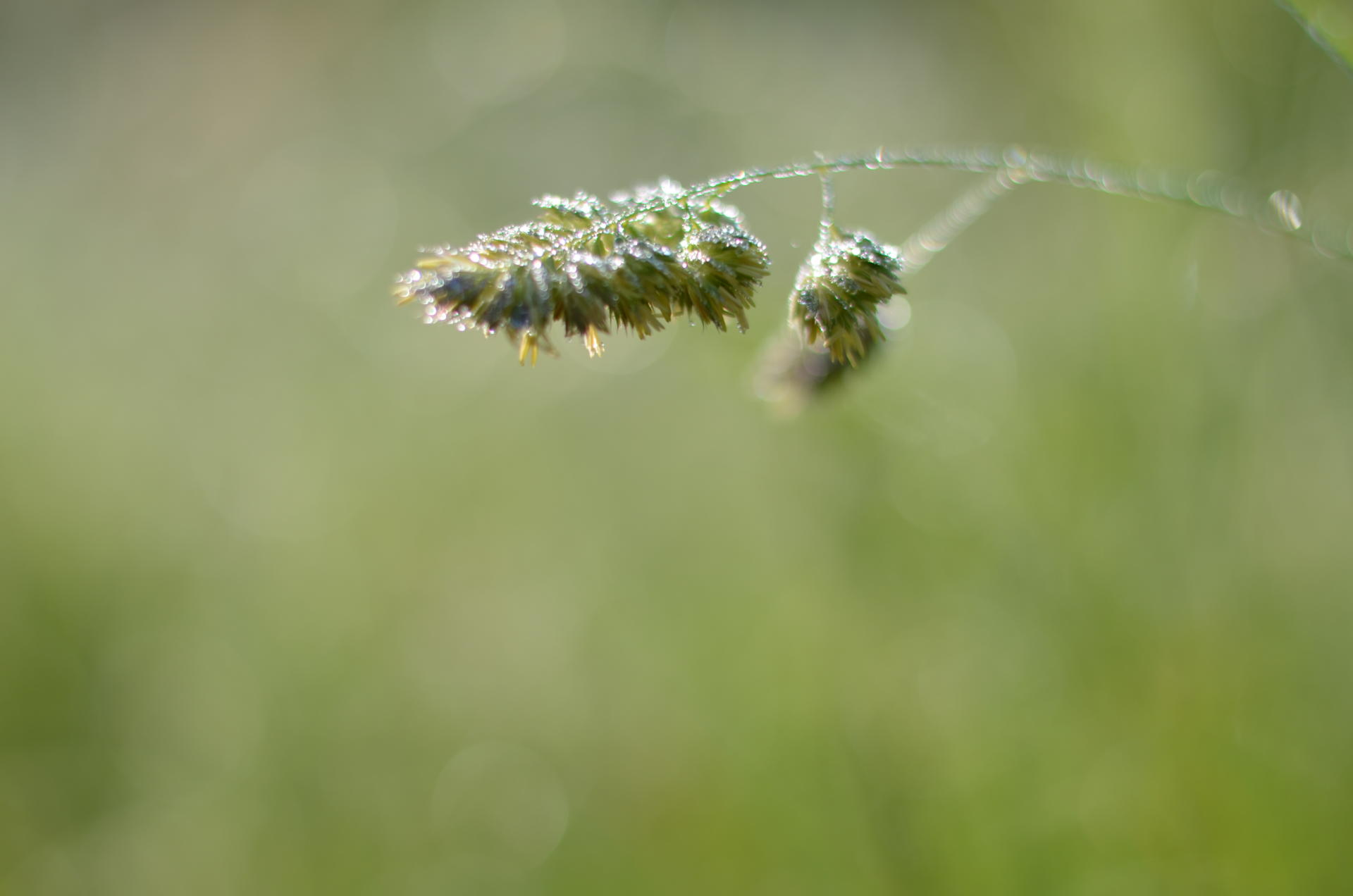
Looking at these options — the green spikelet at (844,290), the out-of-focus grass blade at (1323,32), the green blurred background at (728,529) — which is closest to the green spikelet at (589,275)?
the green spikelet at (844,290)

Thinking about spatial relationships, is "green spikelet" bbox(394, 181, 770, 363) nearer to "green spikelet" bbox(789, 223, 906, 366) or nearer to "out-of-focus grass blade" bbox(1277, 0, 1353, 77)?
"green spikelet" bbox(789, 223, 906, 366)

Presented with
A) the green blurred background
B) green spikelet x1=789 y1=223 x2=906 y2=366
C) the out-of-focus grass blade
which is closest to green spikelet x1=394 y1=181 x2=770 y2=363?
A: green spikelet x1=789 y1=223 x2=906 y2=366

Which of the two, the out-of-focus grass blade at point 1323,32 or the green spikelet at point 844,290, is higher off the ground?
the out-of-focus grass blade at point 1323,32

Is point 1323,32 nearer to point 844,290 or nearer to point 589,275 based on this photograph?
point 844,290

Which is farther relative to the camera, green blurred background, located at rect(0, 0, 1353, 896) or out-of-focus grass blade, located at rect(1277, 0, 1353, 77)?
green blurred background, located at rect(0, 0, 1353, 896)

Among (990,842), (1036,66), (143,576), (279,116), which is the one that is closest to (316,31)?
(279,116)

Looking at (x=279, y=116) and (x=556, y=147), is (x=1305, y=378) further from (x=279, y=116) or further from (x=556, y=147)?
(x=279, y=116)

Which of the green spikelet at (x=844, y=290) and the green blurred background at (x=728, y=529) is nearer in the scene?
the green spikelet at (x=844, y=290)

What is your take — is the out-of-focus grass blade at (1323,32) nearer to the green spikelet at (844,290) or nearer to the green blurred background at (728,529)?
the green spikelet at (844,290)
